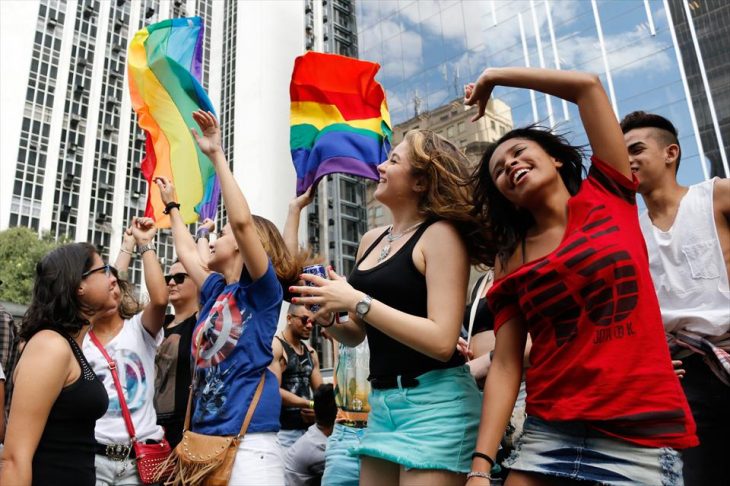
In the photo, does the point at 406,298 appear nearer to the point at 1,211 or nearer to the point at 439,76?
the point at 439,76

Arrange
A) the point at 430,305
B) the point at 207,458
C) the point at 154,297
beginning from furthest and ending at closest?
the point at 154,297, the point at 207,458, the point at 430,305

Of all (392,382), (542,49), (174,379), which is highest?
(542,49)

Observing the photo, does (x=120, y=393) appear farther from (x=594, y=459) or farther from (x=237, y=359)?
(x=594, y=459)

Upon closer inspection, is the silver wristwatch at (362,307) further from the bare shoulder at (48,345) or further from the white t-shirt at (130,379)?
the white t-shirt at (130,379)

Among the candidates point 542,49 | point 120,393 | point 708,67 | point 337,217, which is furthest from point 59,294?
point 337,217

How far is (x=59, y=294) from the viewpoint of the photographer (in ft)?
10.7

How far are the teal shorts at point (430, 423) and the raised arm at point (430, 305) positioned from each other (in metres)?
0.18

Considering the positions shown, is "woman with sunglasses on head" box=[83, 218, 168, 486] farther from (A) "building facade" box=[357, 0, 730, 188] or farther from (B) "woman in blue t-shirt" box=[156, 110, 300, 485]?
(A) "building facade" box=[357, 0, 730, 188]

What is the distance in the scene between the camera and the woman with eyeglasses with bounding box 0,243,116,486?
2766 mm

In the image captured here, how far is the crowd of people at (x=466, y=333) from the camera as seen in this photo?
6.63ft

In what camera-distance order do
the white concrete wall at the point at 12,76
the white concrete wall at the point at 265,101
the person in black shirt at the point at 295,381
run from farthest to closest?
the white concrete wall at the point at 265,101, the white concrete wall at the point at 12,76, the person in black shirt at the point at 295,381

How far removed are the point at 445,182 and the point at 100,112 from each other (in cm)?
5865

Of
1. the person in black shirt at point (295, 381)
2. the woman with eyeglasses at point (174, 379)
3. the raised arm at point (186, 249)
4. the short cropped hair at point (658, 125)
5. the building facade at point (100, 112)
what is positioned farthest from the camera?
the building facade at point (100, 112)

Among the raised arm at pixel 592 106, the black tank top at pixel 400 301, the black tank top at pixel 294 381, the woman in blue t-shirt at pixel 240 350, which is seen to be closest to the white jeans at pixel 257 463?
the woman in blue t-shirt at pixel 240 350
